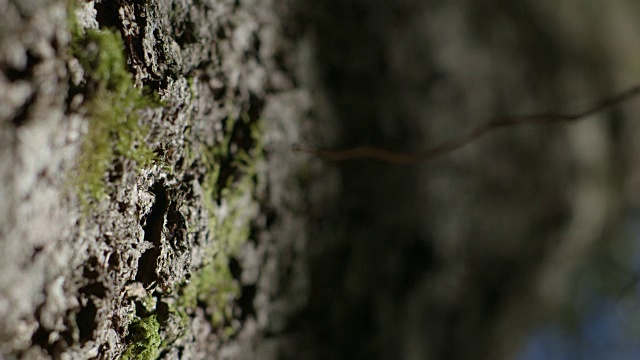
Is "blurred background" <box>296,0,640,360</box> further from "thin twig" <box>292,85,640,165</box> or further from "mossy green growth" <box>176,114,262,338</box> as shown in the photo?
"mossy green growth" <box>176,114,262,338</box>

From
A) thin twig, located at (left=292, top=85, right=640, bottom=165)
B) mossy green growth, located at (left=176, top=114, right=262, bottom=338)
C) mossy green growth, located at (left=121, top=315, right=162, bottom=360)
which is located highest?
thin twig, located at (left=292, top=85, right=640, bottom=165)

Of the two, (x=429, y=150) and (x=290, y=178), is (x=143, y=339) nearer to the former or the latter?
(x=290, y=178)

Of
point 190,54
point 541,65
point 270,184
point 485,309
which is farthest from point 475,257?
point 190,54

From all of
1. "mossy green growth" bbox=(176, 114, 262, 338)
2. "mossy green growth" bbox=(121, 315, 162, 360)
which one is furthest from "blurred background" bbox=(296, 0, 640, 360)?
"mossy green growth" bbox=(121, 315, 162, 360)

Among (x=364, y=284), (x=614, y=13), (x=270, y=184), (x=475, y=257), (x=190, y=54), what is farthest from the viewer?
(x=614, y=13)

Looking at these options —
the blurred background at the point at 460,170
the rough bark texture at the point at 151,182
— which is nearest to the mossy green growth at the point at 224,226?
the rough bark texture at the point at 151,182

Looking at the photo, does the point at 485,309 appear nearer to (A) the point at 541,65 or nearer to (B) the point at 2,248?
(A) the point at 541,65

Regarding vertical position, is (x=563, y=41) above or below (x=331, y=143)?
above

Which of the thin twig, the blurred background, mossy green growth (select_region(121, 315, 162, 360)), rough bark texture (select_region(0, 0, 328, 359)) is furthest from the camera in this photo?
the blurred background
